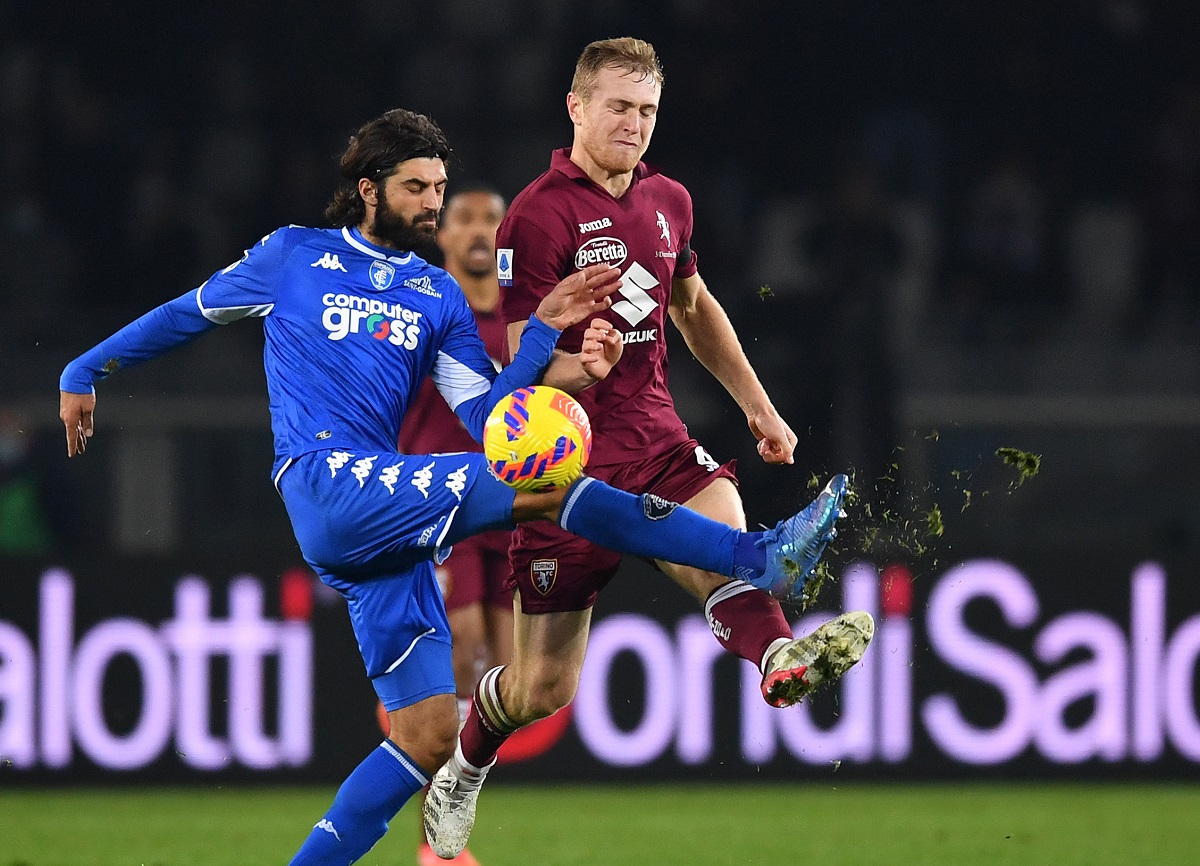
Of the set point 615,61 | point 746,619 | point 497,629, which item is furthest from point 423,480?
point 497,629

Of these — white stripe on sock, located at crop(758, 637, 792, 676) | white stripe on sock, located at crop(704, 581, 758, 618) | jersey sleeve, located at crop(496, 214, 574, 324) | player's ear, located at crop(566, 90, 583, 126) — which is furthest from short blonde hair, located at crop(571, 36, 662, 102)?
white stripe on sock, located at crop(758, 637, 792, 676)

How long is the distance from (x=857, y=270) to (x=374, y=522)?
7413mm

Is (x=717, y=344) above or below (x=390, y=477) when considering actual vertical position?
above

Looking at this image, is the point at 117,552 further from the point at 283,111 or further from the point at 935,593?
the point at 283,111

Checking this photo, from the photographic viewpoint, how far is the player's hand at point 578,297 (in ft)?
15.5

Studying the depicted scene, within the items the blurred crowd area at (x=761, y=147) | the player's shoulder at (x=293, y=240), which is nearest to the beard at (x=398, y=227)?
the player's shoulder at (x=293, y=240)

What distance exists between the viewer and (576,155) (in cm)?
511

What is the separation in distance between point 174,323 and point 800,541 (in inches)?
71.7

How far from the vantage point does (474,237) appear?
6.62 meters

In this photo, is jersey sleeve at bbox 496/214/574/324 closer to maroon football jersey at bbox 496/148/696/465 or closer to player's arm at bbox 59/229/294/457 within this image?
maroon football jersey at bbox 496/148/696/465

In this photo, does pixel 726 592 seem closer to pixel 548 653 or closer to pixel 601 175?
pixel 548 653

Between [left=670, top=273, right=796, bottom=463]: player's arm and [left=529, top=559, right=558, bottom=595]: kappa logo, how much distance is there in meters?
0.73

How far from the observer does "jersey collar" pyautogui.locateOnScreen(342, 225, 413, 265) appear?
16.1 feet

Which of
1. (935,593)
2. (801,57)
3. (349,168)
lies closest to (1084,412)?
(935,593)
